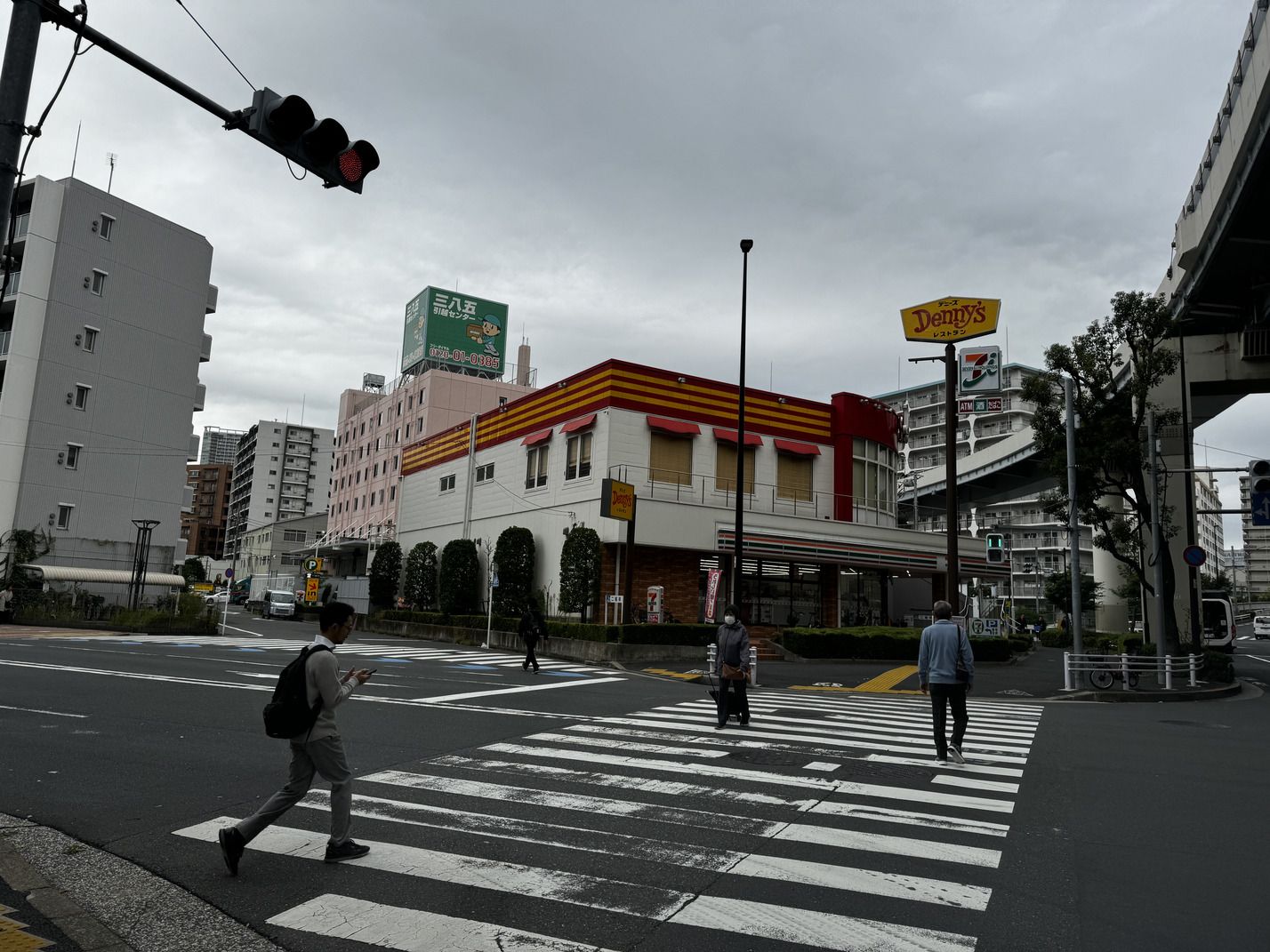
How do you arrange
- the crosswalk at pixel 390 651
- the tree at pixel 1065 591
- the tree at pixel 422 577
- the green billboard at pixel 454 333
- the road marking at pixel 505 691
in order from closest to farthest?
the road marking at pixel 505 691 < the crosswalk at pixel 390 651 < the tree at pixel 422 577 < the tree at pixel 1065 591 < the green billboard at pixel 454 333

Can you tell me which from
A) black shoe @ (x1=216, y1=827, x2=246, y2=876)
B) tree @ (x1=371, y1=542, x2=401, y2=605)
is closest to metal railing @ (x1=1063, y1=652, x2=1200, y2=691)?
black shoe @ (x1=216, y1=827, x2=246, y2=876)

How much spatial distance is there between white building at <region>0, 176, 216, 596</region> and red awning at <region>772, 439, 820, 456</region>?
31903mm

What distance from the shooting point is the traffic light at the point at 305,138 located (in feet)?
19.1

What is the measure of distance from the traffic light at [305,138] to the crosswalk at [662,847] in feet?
15.5

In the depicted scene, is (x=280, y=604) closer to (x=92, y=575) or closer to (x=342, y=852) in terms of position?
(x=92, y=575)

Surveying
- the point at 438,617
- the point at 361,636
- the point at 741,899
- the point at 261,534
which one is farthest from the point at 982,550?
the point at 261,534

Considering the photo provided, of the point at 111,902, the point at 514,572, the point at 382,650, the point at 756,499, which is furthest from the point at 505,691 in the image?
the point at 756,499

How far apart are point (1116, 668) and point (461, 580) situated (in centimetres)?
2430

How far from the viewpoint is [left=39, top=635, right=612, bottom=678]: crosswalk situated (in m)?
22.2

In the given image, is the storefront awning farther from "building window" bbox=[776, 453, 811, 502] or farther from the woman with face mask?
the woman with face mask

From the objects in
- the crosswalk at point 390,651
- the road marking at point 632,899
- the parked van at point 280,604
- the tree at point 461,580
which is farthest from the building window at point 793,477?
the parked van at point 280,604

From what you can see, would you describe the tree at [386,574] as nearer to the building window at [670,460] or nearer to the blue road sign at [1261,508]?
the building window at [670,460]

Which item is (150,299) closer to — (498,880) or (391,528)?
(391,528)

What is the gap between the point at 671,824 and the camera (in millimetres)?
6531
